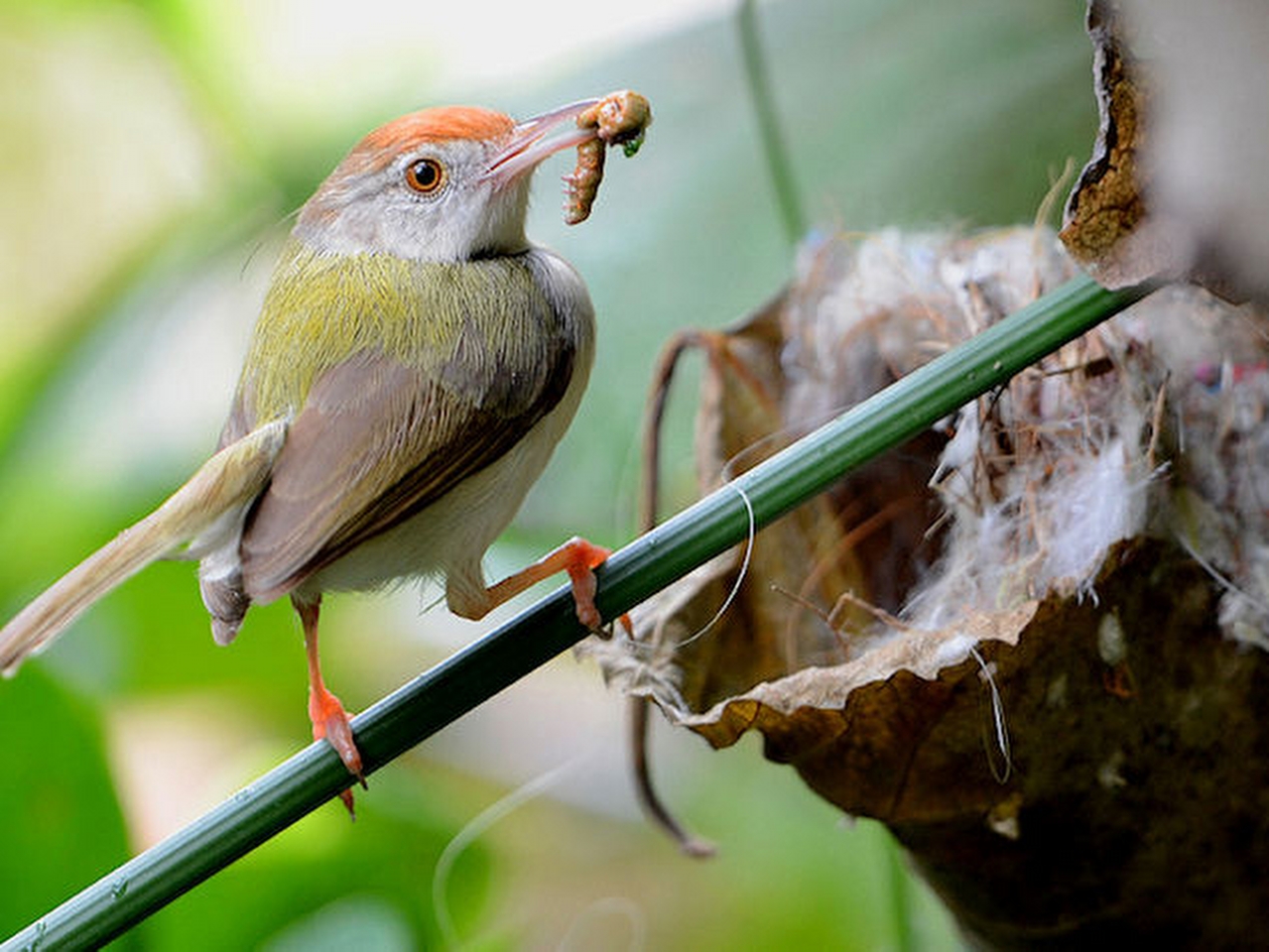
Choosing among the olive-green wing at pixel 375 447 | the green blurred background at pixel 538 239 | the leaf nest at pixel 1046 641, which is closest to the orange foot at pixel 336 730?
the olive-green wing at pixel 375 447

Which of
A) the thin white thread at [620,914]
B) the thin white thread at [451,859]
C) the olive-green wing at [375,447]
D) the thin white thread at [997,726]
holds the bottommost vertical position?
the thin white thread at [620,914]

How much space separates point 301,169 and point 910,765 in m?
1.23

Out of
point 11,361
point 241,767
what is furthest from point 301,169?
point 241,767

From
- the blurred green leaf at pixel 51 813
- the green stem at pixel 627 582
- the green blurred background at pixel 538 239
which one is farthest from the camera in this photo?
the green blurred background at pixel 538 239

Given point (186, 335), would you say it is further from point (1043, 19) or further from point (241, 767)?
point (1043, 19)

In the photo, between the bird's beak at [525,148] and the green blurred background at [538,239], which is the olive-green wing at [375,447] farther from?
the green blurred background at [538,239]

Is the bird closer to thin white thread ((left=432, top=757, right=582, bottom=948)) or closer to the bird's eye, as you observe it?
the bird's eye

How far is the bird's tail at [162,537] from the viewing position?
96 cm

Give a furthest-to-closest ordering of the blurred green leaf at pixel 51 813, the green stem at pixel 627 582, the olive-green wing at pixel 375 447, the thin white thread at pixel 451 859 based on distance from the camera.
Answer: the thin white thread at pixel 451 859, the blurred green leaf at pixel 51 813, the olive-green wing at pixel 375 447, the green stem at pixel 627 582

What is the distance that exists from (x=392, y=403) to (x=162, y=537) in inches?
7.0

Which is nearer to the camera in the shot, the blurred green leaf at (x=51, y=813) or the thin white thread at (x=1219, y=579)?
the thin white thread at (x=1219, y=579)

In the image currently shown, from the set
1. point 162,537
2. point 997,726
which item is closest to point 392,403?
point 162,537

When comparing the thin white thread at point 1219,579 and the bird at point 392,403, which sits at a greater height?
the bird at point 392,403

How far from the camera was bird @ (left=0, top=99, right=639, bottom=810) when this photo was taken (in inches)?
41.1
